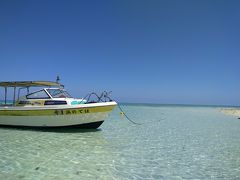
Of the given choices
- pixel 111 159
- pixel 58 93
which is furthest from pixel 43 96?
pixel 111 159

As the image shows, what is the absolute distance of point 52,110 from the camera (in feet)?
54.0

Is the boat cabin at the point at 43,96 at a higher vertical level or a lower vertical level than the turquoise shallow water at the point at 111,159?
higher

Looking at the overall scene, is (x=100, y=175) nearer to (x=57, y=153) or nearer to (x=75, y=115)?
(x=57, y=153)

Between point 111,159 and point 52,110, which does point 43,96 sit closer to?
point 52,110

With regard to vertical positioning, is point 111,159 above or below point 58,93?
below

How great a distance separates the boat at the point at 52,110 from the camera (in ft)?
54.1

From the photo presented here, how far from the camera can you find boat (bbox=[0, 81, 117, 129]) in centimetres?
1650

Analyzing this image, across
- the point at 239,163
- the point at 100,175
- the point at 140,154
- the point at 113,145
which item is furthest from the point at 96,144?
the point at 239,163

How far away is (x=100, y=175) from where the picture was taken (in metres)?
7.93

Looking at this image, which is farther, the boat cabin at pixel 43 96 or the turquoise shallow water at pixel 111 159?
the boat cabin at pixel 43 96

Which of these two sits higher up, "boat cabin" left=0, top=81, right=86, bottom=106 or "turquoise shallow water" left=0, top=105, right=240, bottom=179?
"boat cabin" left=0, top=81, right=86, bottom=106

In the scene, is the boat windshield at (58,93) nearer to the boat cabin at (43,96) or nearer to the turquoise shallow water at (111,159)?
the boat cabin at (43,96)

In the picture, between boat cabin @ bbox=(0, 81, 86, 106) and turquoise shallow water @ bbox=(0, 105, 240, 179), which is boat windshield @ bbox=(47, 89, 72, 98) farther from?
turquoise shallow water @ bbox=(0, 105, 240, 179)

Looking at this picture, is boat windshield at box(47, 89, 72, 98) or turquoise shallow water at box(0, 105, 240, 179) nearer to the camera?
turquoise shallow water at box(0, 105, 240, 179)
